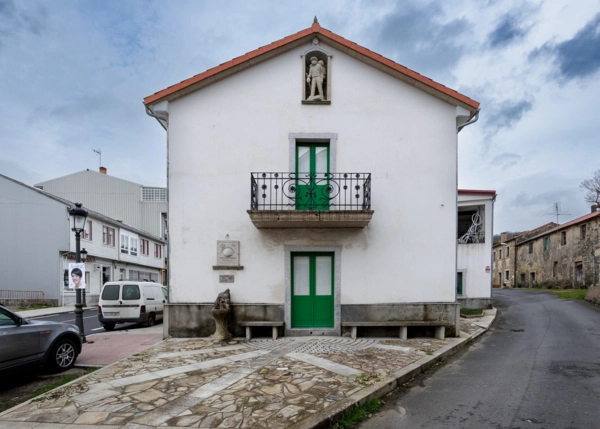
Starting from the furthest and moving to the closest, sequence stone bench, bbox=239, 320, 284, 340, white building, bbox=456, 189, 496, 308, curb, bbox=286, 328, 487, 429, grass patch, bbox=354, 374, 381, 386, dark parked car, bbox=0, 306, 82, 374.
→ 1. white building, bbox=456, 189, 496, 308
2. stone bench, bbox=239, 320, 284, 340
3. dark parked car, bbox=0, 306, 82, 374
4. grass patch, bbox=354, 374, 381, 386
5. curb, bbox=286, 328, 487, 429

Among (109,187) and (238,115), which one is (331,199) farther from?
(109,187)

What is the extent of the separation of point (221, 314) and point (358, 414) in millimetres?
4891

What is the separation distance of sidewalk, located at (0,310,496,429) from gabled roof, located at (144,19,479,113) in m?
6.10

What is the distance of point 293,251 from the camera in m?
9.41

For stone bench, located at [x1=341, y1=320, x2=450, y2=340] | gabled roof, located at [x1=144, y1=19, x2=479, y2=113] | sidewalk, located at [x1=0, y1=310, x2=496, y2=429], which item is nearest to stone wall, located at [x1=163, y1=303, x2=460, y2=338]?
stone bench, located at [x1=341, y1=320, x2=450, y2=340]

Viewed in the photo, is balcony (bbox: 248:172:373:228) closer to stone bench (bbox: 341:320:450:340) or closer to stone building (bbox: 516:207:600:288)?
stone bench (bbox: 341:320:450:340)

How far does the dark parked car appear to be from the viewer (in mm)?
5809

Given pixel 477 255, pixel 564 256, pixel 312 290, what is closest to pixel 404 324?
pixel 312 290

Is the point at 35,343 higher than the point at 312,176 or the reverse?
the reverse

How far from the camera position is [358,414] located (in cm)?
455

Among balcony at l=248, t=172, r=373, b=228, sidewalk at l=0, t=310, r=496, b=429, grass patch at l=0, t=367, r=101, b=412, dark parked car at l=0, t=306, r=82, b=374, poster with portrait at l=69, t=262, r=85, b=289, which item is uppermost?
balcony at l=248, t=172, r=373, b=228

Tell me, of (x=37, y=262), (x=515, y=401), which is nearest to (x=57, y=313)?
(x=37, y=262)

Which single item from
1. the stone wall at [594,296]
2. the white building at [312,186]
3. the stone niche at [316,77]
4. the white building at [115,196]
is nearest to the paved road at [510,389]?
the white building at [312,186]

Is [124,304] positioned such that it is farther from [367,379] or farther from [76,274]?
[367,379]
